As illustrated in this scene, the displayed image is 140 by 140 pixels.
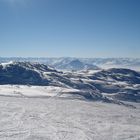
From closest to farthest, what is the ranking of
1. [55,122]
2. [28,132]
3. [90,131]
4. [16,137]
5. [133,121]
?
[16,137] < [28,132] < [90,131] < [55,122] < [133,121]

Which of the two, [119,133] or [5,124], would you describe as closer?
[119,133]

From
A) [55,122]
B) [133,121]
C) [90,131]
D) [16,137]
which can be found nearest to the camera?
[16,137]

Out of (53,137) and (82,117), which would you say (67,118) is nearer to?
(82,117)

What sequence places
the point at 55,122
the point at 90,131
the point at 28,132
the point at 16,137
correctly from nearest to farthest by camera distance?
the point at 16,137, the point at 28,132, the point at 90,131, the point at 55,122

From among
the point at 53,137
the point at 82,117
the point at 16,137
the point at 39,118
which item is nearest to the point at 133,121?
the point at 82,117

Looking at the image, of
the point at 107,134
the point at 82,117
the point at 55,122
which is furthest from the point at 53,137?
the point at 82,117

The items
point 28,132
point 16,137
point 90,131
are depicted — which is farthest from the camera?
point 90,131

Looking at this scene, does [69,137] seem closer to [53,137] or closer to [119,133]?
[53,137]

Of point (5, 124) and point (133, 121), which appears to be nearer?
point (5, 124)
